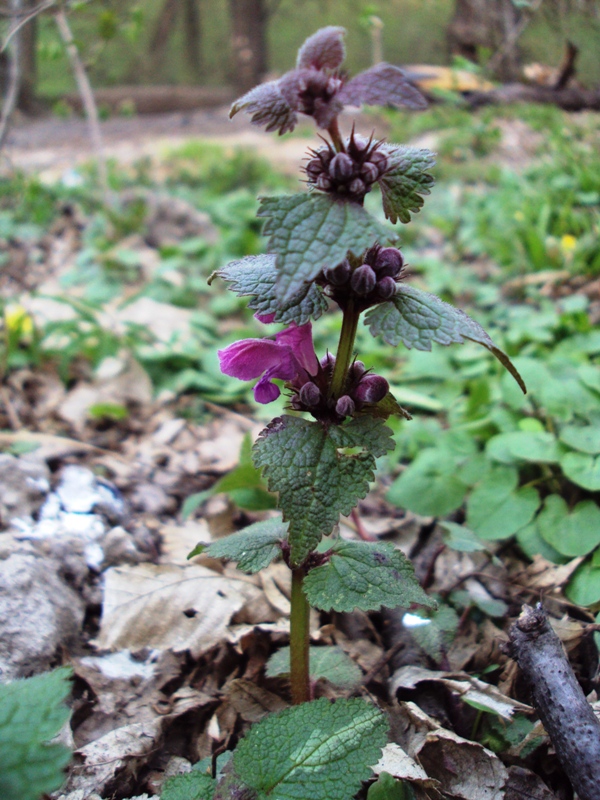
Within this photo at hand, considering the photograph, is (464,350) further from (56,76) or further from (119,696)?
(56,76)

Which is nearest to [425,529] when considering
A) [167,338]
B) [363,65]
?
[167,338]

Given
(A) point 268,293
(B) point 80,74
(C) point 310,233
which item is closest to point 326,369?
(A) point 268,293

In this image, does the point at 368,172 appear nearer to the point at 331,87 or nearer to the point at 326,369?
the point at 331,87

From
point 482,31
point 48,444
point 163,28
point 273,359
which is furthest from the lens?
point 163,28

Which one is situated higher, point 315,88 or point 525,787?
point 315,88

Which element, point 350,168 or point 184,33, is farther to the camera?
point 184,33

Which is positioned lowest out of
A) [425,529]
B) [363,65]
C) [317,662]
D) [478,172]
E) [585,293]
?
[425,529]

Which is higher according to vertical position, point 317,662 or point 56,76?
point 56,76

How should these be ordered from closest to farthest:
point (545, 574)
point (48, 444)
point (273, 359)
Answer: point (273, 359) < point (545, 574) < point (48, 444)
